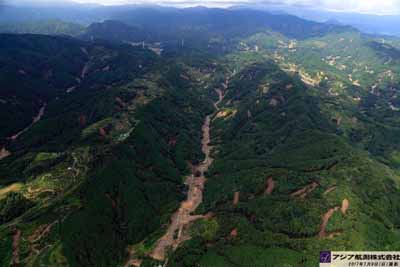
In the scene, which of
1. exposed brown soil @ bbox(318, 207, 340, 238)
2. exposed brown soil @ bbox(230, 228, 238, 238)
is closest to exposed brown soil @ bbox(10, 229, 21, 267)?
exposed brown soil @ bbox(230, 228, 238, 238)

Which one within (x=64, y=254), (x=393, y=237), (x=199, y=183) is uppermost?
(x=393, y=237)

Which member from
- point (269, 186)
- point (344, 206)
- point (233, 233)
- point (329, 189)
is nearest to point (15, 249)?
point (233, 233)

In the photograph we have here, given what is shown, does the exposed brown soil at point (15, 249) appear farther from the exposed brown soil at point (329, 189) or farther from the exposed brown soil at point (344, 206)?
the exposed brown soil at point (344, 206)

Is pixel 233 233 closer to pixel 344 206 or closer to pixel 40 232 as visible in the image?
pixel 344 206

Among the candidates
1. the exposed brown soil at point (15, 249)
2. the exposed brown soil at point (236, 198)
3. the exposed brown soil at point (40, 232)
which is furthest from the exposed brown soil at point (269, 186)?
the exposed brown soil at point (15, 249)

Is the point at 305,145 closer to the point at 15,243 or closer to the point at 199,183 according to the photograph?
the point at 199,183

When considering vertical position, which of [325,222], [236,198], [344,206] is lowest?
[236,198]

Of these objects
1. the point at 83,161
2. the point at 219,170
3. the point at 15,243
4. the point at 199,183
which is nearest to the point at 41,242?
the point at 15,243

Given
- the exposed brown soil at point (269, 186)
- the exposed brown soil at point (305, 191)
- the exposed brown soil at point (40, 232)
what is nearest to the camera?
the exposed brown soil at point (40, 232)
